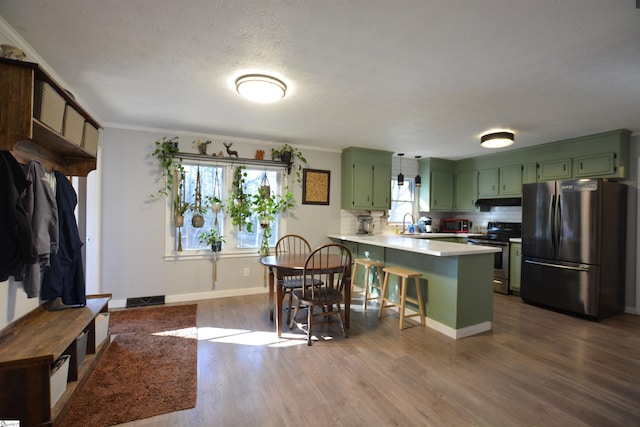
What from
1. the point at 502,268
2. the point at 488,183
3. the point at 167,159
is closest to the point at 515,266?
the point at 502,268

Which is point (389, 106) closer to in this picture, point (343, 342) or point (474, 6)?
point (474, 6)

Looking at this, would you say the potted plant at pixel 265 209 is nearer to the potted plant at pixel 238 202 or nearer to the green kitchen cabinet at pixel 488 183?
the potted plant at pixel 238 202

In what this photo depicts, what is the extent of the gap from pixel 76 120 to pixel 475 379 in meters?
3.40

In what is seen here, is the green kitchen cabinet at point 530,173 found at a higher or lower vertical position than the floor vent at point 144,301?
higher

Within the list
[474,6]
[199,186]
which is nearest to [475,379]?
[474,6]

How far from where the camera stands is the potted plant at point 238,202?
4258 millimetres

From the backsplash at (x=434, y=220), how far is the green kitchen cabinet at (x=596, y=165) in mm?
1123

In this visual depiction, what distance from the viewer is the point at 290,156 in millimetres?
4555

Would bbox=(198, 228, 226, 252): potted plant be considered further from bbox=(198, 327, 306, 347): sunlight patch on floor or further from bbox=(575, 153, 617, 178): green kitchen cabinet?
bbox=(575, 153, 617, 178): green kitchen cabinet

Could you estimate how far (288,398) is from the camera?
1972 millimetres

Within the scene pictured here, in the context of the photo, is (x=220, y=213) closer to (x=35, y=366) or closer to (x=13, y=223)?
(x=13, y=223)

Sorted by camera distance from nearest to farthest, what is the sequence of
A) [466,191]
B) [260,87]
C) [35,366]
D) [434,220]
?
[35,366], [260,87], [466,191], [434,220]

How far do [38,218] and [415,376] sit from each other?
2749mm

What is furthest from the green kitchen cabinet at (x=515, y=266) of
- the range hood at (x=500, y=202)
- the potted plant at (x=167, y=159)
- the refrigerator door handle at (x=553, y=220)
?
the potted plant at (x=167, y=159)
